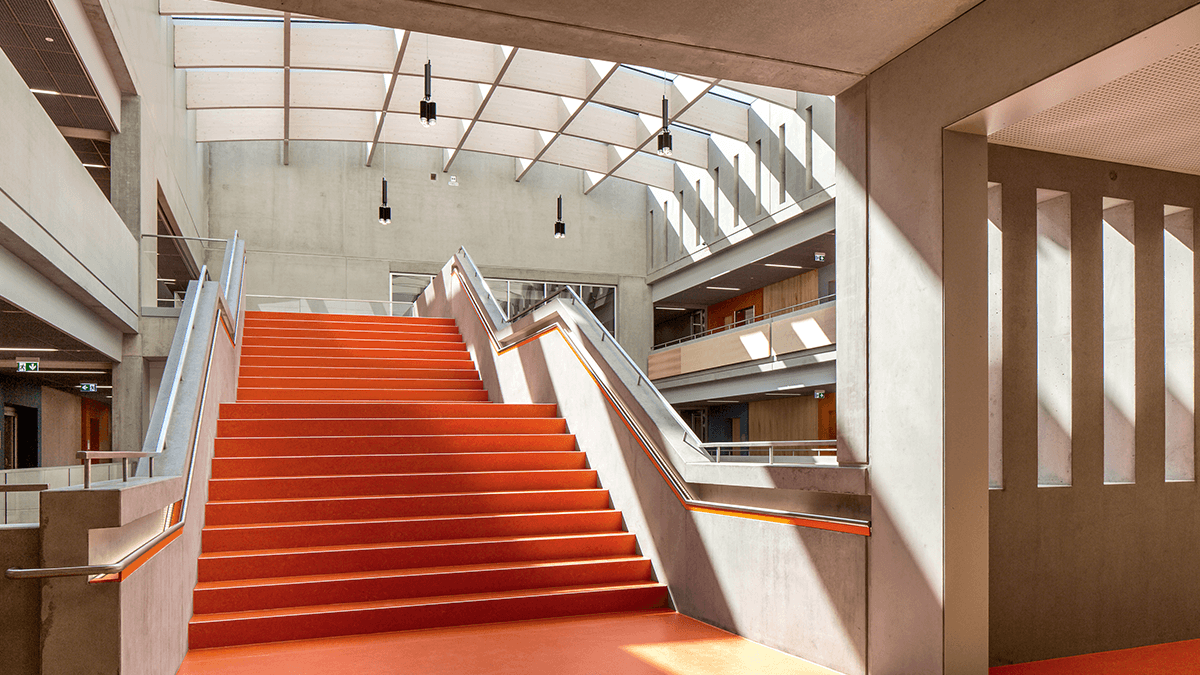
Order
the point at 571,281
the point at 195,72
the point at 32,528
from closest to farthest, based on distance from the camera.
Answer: the point at 32,528
the point at 195,72
the point at 571,281

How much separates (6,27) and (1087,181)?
9968 millimetres

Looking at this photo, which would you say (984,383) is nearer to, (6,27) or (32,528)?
(32,528)

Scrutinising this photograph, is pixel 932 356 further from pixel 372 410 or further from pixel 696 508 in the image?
pixel 372 410

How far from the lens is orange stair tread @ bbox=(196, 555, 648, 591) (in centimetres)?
544

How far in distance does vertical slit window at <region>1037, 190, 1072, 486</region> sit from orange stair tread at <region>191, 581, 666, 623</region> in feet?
8.72

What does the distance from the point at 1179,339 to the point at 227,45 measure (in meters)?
15.7

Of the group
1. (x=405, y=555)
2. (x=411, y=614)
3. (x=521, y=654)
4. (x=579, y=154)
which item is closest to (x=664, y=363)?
(x=579, y=154)

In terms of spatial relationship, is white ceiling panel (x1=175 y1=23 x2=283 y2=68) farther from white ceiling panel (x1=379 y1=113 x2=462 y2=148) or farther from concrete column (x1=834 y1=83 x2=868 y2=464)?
concrete column (x1=834 y1=83 x2=868 y2=464)

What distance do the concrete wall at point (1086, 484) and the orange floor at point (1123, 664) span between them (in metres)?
0.08

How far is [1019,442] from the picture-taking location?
4.91 meters

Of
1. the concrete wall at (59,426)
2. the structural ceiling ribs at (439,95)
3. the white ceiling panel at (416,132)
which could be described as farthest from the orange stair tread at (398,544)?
the white ceiling panel at (416,132)

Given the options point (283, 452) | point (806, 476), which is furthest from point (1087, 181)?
point (283, 452)

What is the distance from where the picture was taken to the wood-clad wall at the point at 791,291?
20.7 metres

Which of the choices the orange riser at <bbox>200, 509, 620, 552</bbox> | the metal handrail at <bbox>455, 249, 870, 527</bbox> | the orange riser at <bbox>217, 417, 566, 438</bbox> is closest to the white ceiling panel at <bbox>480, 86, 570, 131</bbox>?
the metal handrail at <bbox>455, 249, 870, 527</bbox>
